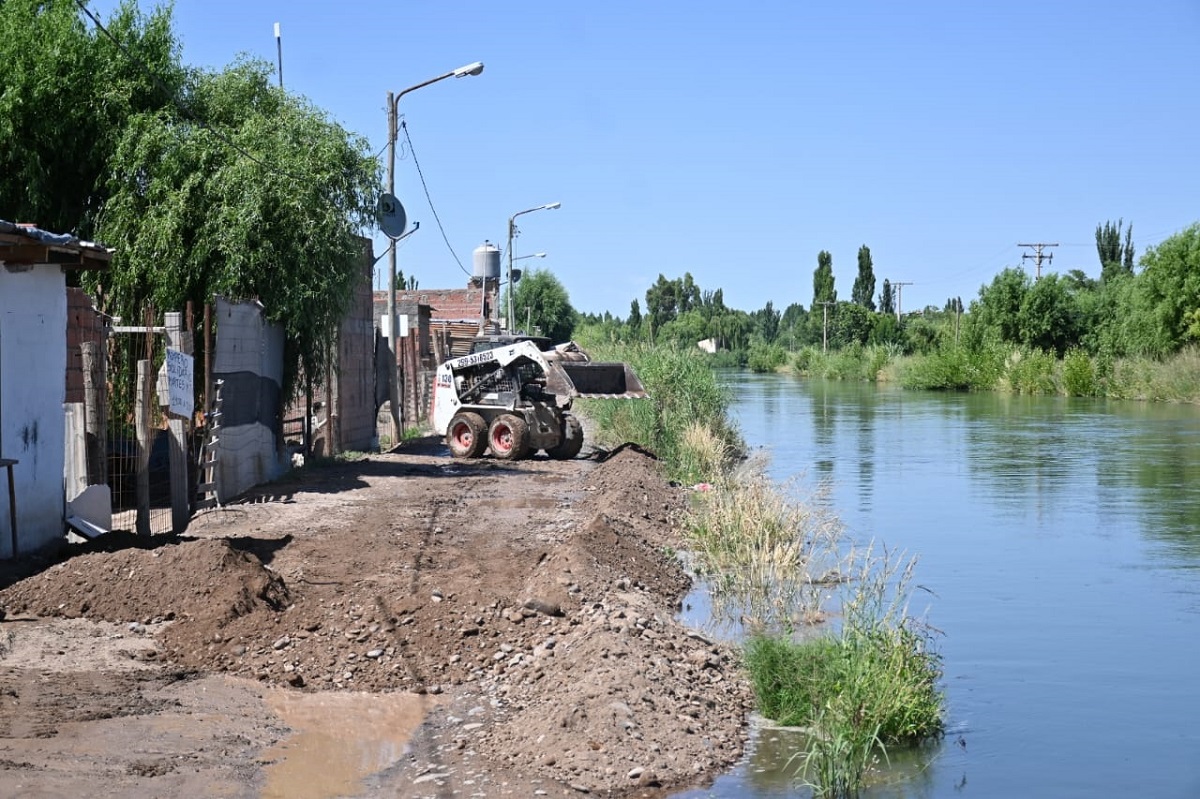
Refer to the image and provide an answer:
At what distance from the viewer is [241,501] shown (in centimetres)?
1678

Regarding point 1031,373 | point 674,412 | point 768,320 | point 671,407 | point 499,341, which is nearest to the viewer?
point 499,341

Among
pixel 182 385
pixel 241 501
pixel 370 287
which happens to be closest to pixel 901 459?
pixel 370 287

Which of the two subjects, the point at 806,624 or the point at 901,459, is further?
the point at 901,459

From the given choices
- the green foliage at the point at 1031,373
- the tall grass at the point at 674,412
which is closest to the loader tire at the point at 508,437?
the tall grass at the point at 674,412

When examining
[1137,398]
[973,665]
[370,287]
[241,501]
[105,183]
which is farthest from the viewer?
[1137,398]

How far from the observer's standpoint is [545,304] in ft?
267

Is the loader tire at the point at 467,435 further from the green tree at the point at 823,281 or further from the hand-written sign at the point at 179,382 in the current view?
the green tree at the point at 823,281

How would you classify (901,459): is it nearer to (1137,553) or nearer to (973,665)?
(1137,553)

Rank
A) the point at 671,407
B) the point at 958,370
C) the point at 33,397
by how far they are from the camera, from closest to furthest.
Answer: the point at 33,397, the point at 671,407, the point at 958,370

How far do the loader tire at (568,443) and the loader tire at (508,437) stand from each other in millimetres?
976

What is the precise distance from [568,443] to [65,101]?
34.3 feet

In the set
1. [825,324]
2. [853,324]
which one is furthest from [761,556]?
[825,324]

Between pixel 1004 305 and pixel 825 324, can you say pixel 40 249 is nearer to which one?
pixel 1004 305

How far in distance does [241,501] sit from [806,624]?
8.06 meters
